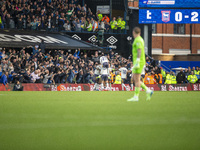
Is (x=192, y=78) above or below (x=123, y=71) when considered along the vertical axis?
below

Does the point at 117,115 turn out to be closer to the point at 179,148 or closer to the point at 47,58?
the point at 179,148

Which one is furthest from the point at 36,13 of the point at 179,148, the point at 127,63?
the point at 179,148

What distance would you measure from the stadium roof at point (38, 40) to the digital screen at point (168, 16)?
4321mm

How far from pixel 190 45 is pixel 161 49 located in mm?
3903

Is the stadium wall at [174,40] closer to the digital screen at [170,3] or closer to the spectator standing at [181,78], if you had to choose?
the digital screen at [170,3]

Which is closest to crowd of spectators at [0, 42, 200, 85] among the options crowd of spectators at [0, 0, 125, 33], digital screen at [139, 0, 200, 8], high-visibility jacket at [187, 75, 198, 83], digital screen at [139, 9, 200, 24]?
high-visibility jacket at [187, 75, 198, 83]

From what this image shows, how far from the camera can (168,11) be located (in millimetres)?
32344

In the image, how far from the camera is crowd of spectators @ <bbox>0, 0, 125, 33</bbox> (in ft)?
103

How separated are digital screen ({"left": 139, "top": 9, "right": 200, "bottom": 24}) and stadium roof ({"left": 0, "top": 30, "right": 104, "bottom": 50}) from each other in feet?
14.2

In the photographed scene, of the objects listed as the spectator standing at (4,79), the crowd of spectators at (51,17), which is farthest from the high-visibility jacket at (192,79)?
the spectator standing at (4,79)

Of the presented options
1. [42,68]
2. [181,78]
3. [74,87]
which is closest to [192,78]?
[181,78]

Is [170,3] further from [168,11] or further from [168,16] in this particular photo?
[168,16]

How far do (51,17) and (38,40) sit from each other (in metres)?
2.88

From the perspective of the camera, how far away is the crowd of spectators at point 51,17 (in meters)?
31.4
